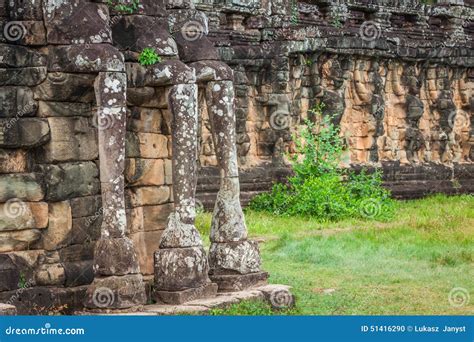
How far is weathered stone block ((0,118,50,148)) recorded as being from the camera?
9531mm

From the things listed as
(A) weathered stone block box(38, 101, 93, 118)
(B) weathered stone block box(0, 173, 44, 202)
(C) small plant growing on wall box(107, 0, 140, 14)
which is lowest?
(B) weathered stone block box(0, 173, 44, 202)

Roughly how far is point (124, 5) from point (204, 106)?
825 cm

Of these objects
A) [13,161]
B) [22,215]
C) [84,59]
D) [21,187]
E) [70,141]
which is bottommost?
[22,215]

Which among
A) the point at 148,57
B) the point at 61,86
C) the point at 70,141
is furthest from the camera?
the point at 148,57

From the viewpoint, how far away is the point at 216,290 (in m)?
10.5

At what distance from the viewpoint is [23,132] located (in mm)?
9602

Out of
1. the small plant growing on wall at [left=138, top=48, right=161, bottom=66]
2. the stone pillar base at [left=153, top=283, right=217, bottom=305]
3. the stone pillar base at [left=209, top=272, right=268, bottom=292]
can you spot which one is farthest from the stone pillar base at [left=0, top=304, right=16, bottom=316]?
the small plant growing on wall at [left=138, top=48, right=161, bottom=66]

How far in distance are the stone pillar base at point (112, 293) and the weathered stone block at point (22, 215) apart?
0.71 meters

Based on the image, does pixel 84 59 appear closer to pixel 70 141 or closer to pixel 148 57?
pixel 70 141

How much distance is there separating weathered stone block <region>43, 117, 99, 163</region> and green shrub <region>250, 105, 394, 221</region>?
883 centimetres

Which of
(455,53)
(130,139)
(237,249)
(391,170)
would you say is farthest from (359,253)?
(455,53)

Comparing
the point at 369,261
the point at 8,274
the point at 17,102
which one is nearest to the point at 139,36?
the point at 17,102

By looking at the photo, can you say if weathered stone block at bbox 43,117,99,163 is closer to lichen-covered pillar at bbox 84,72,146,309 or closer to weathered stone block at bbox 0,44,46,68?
lichen-covered pillar at bbox 84,72,146,309

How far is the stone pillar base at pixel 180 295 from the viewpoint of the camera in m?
10.0
